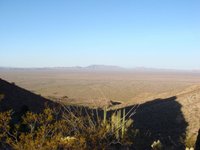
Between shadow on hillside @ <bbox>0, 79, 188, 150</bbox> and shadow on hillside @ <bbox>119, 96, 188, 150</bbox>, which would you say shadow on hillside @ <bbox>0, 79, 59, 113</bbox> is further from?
shadow on hillside @ <bbox>119, 96, 188, 150</bbox>

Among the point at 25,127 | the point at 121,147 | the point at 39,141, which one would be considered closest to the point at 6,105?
the point at 25,127

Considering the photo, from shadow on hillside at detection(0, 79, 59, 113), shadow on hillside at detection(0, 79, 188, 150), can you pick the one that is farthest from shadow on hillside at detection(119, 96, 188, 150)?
shadow on hillside at detection(0, 79, 59, 113)

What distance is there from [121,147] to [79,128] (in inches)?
143

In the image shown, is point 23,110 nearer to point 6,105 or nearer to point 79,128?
point 79,128

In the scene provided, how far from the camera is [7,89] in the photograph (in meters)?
26.8

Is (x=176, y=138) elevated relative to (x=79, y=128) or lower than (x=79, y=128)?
lower

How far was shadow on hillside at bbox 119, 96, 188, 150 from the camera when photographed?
1615 centimetres

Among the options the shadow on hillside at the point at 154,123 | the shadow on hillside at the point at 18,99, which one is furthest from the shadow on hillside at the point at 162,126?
the shadow on hillside at the point at 18,99

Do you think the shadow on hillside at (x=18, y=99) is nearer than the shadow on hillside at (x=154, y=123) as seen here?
No

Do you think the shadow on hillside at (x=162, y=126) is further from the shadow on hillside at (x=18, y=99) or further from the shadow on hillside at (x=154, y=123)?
the shadow on hillside at (x=18, y=99)

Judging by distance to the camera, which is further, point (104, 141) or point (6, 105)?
point (6, 105)

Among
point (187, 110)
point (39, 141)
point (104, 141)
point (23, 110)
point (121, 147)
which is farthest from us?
point (187, 110)

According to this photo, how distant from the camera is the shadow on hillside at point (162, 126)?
16155 mm

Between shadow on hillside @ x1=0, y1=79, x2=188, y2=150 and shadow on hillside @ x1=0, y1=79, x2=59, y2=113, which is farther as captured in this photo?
shadow on hillside @ x1=0, y1=79, x2=59, y2=113
